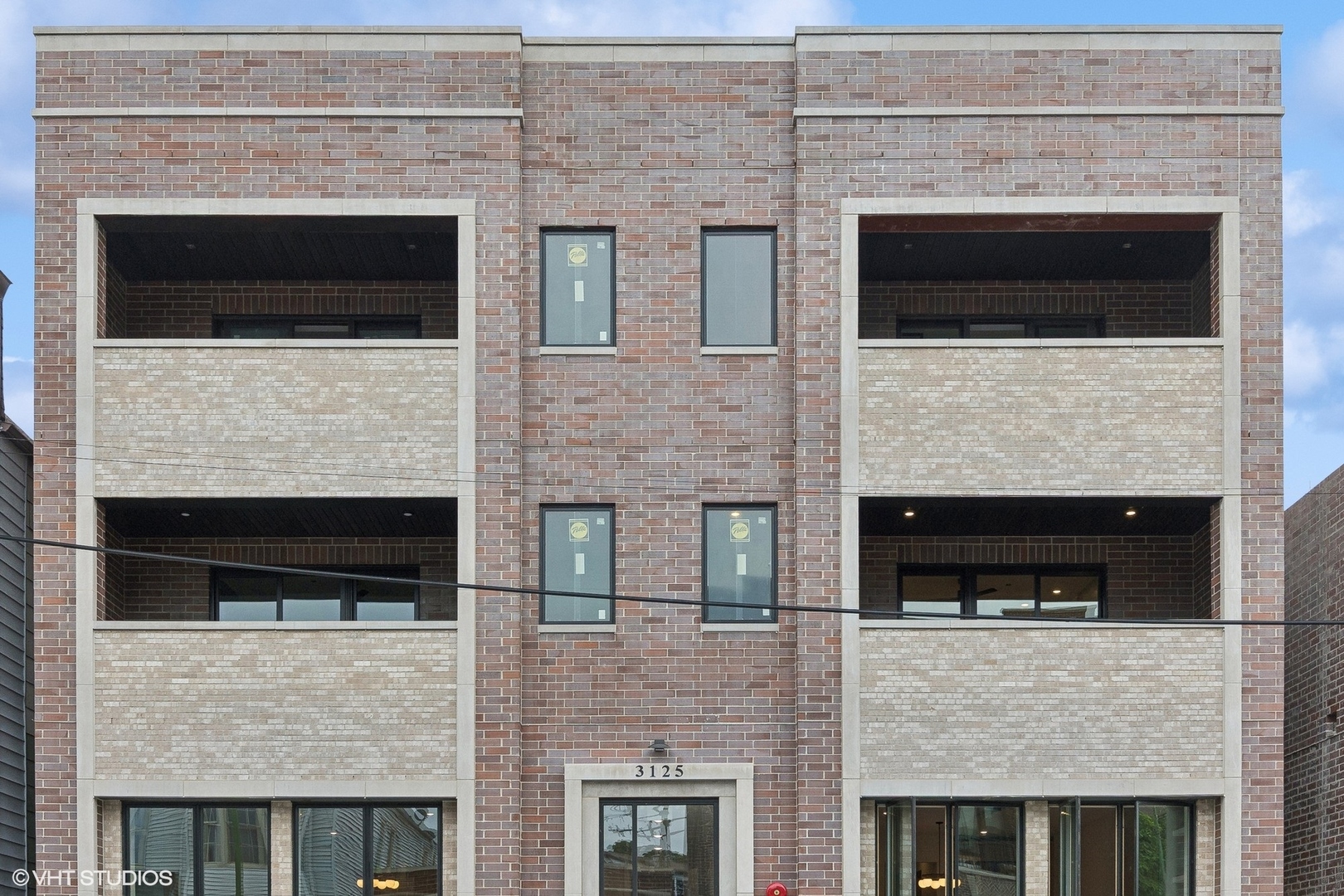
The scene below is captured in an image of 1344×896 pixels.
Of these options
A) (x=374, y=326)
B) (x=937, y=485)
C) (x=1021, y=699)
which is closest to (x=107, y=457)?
(x=374, y=326)

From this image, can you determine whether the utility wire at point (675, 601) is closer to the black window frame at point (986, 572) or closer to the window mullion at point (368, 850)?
the black window frame at point (986, 572)

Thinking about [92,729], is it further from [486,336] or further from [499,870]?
[486,336]

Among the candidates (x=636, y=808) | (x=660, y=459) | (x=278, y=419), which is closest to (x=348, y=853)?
(x=636, y=808)

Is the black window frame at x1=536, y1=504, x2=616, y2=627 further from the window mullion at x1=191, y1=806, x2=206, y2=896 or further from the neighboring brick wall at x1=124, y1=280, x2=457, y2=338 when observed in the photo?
the window mullion at x1=191, y1=806, x2=206, y2=896

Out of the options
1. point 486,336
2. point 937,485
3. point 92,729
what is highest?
point 486,336

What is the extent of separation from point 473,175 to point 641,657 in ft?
21.3

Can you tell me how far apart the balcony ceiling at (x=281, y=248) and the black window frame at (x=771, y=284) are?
129 inches

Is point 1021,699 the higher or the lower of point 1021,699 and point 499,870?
the higher

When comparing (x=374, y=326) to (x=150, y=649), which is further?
(x=374, y=326)

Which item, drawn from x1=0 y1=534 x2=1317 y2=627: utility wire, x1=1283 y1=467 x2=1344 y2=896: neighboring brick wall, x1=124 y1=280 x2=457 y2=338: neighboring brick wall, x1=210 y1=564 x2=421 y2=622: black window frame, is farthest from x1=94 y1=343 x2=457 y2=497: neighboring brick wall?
x1=1283 y1=467 x2=1344 y2=896: neighboring brick wall

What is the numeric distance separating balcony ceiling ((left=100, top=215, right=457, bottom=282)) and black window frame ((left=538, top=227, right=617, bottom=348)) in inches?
46.5

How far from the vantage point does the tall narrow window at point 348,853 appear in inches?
791

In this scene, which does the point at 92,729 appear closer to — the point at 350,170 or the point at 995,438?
the point at 350,170

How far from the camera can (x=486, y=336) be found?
2050 cm
